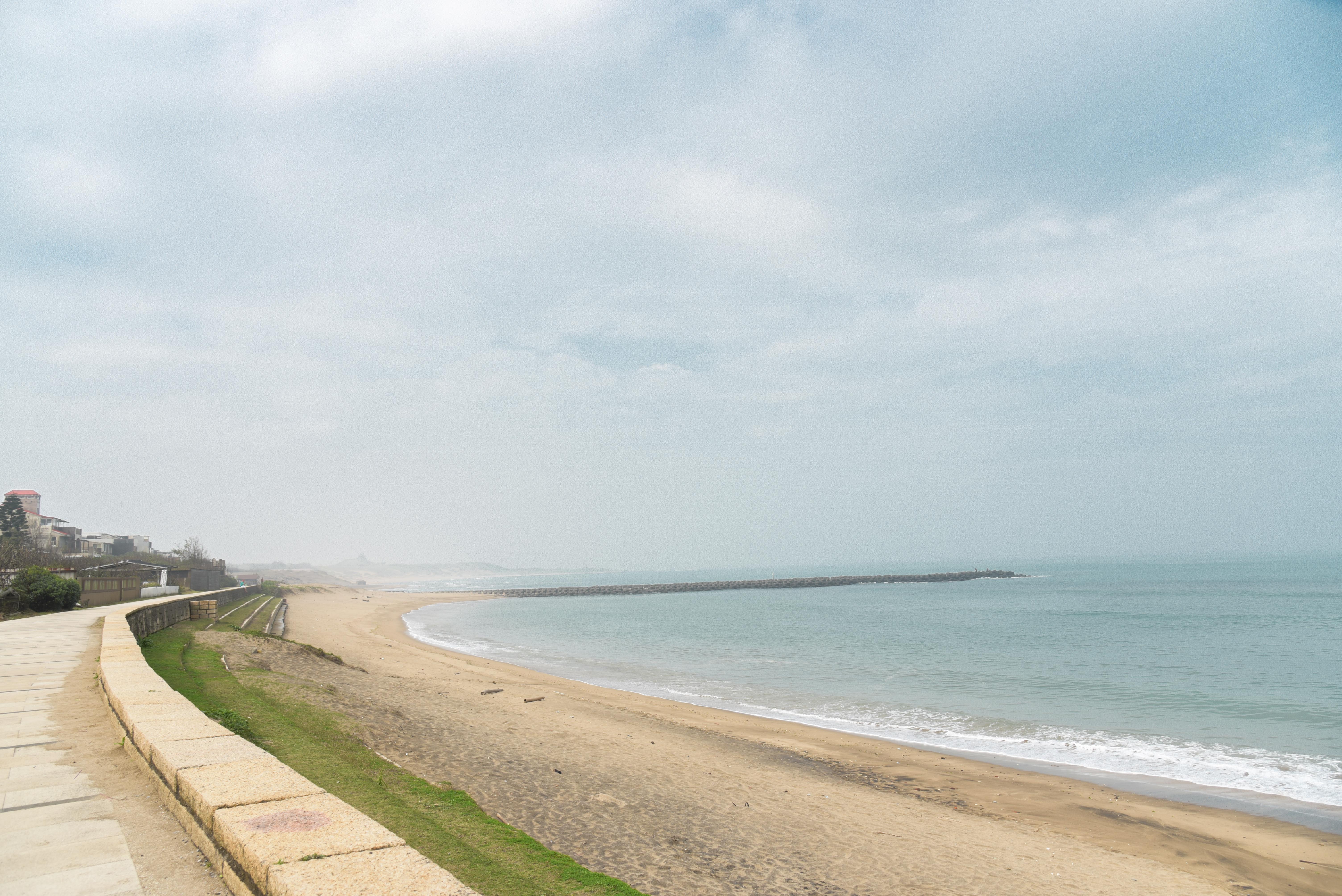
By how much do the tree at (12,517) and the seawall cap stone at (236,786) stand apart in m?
87.1

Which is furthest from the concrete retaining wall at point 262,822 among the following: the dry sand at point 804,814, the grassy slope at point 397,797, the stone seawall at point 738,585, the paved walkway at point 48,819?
the stone seawall at point 738,585

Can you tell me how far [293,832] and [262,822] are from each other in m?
0.32

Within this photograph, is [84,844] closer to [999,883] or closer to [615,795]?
[615,795]

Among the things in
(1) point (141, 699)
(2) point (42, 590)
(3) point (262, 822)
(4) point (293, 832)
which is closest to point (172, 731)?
(1) point (141, 699)

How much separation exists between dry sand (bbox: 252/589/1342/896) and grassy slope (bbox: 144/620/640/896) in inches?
35.6

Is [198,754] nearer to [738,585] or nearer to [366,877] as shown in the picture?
[366,877]

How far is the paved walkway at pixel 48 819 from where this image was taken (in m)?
3.97

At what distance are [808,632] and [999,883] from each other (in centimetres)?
3631

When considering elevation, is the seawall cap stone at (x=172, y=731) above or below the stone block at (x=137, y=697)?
above

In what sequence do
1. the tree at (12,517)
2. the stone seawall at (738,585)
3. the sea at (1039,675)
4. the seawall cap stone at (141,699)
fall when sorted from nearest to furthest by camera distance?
the seawall cap stone at (141,699)
the sea at (1039,675)
the tree at (12,517)
the stone seawall at (738,585)

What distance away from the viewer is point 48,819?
497 cm

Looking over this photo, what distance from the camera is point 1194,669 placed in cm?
2742

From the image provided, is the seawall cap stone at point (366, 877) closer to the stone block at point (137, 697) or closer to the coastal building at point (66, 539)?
the stone block at point (137, 697)

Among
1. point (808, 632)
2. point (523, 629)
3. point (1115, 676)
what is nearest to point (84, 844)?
point (1115, 676)
